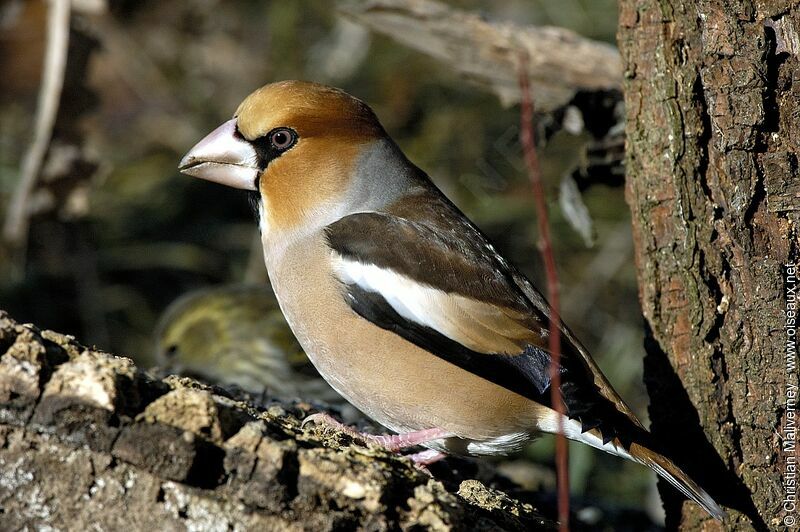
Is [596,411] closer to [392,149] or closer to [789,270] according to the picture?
[789,270]

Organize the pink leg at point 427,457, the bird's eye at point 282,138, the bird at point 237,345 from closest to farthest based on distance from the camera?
1. the pink leg at point 427,457
2. the bird's eye at point 282,138
3. the bird at point 237,345

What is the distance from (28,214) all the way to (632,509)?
145 inches

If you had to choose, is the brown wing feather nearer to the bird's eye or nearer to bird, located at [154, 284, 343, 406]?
the bird's eye

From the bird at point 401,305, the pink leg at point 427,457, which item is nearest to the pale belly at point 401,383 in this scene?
the bird at point 401,305

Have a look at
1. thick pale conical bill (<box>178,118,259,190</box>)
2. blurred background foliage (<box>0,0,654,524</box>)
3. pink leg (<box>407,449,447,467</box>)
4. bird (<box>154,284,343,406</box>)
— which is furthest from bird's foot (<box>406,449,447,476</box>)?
blurred background foliage (<box>0,0,654,524</box>)

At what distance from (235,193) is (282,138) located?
4.30 metres

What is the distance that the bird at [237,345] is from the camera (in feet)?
16.8

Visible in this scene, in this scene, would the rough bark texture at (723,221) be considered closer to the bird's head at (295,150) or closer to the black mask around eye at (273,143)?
the bird's head at (295,150)

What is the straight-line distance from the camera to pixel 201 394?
2336 millimetres

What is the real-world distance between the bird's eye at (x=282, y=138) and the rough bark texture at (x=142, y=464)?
1.45 meters

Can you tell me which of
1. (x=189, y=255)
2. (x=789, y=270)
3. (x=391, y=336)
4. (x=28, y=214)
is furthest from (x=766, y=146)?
(x=189, y=255)

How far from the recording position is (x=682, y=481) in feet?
9.60

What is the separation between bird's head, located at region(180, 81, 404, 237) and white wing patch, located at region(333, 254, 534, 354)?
0.41 meters

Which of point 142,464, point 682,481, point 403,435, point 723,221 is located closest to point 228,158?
point 403,435
